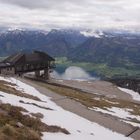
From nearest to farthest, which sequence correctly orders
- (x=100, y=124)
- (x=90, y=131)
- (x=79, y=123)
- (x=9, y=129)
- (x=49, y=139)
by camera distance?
(x=9, y=129)
(x=49, y=139)
(x=90, y=131)
(x=79, y=123)
(x=100, y=124)

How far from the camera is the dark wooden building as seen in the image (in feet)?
378

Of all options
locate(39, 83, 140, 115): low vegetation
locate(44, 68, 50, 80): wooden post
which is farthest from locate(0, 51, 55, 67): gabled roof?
locate(39, 83, 140, 115): low vegetation

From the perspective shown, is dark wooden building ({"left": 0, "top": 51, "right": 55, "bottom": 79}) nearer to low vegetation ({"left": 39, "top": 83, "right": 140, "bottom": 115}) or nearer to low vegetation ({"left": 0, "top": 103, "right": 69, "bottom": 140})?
low vegetation ({"left": 39, "top": 83, "right": 140, "bottom": 115})

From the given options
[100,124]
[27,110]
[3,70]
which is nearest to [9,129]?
[27,110]

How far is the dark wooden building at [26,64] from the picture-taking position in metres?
115

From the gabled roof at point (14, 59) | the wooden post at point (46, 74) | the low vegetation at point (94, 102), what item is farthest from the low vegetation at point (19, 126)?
the wooden post at point (46, 74)

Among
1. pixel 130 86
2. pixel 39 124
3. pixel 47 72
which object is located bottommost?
pixel 130 86

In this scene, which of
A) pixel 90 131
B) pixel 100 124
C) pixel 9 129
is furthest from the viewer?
pixel 100 124

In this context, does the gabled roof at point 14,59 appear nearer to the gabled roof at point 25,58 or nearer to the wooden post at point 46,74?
the gabled roof at point 25,58

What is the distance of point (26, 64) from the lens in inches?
4811

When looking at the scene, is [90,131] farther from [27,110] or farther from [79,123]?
[27,110]

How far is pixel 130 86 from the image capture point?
171375 millimetres

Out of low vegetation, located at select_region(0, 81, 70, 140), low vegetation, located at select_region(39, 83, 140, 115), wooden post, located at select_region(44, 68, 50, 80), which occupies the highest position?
low vegetation, located at select_region(0, 81, 70, 140)

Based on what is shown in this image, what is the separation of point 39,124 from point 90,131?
5.14 metres
